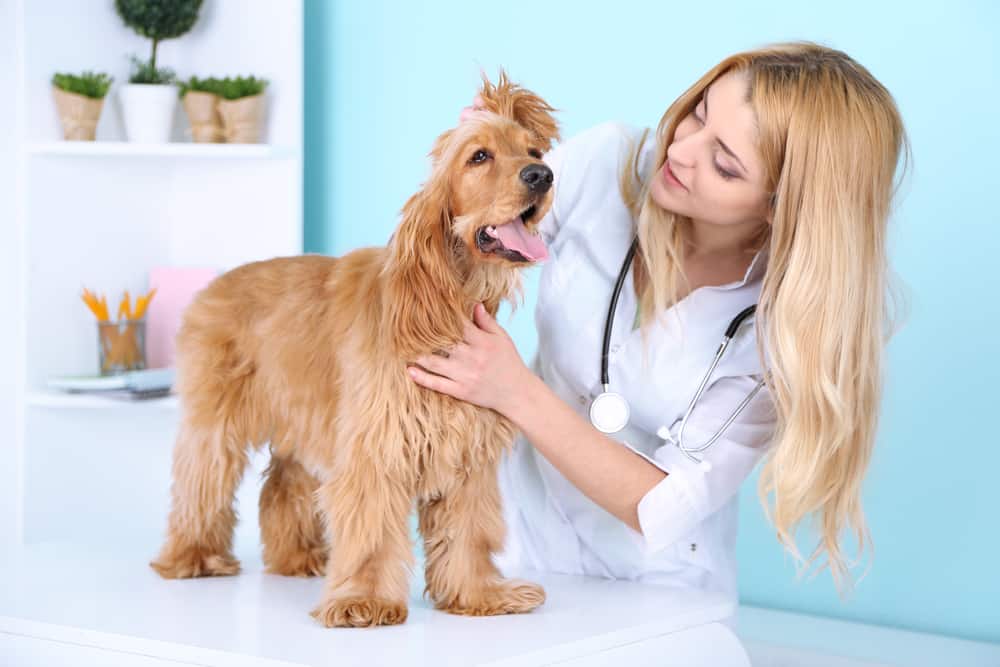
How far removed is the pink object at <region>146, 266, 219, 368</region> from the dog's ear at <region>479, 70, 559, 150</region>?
188 cm

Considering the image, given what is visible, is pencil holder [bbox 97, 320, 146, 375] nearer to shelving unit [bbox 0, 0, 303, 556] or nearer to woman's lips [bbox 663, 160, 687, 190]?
shelving unit [bbox 0, 0, 303, 556]

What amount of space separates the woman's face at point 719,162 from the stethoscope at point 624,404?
Answer: 19 centimetres

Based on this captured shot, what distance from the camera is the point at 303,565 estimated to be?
1.93 meters

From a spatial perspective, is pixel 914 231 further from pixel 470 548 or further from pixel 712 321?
pixel 470 548

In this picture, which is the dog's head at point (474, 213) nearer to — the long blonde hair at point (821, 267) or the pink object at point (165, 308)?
the long blonde hair at point (821, 267)

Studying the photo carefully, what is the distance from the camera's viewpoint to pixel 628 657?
5.42ft

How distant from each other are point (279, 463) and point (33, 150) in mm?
1554

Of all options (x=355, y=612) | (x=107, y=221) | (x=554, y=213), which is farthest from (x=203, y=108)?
(x=355, y=612)

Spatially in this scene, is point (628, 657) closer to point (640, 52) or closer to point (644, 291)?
point (644, 291)

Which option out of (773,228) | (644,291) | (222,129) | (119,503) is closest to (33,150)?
(222,129)

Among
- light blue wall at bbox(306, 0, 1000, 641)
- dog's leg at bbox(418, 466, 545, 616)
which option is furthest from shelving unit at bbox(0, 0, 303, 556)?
dog's leg at bbox(418, 466, 545, 616)

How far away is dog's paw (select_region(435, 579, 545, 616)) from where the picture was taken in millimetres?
1712

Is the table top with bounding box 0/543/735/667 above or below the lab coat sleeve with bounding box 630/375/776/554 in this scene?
below

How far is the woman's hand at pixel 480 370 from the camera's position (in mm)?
1611
